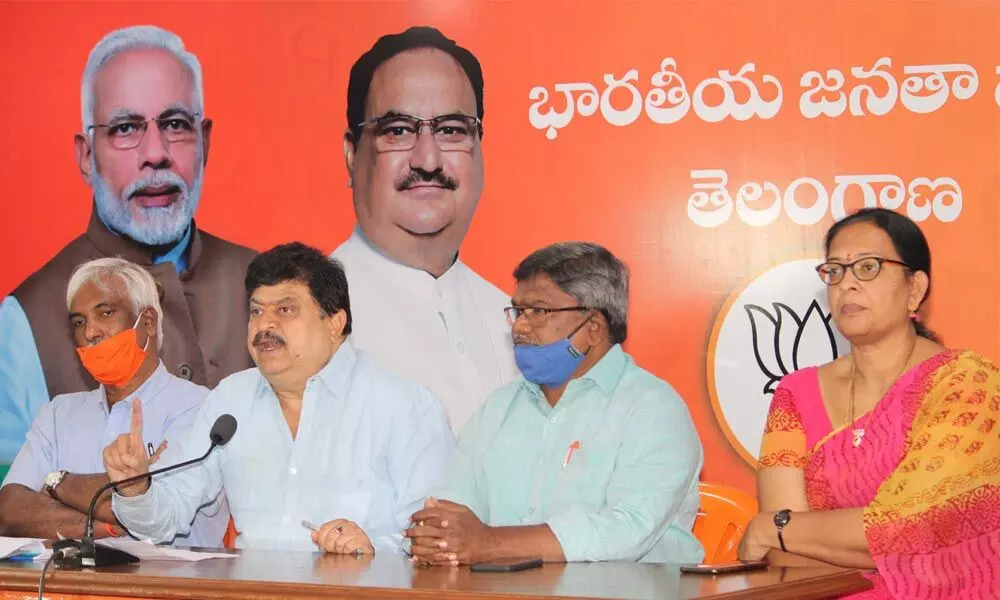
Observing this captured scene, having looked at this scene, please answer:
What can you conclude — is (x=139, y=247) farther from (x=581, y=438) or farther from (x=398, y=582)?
(x=398, y=582)

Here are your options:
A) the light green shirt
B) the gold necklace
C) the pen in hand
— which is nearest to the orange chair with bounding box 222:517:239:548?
the pen in hand

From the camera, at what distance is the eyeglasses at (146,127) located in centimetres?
502

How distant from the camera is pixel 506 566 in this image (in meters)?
3.00

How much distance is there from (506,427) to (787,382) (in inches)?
35.3

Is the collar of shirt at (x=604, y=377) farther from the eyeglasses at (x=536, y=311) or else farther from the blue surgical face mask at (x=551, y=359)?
the eyeglasses at (x=536, y=311)

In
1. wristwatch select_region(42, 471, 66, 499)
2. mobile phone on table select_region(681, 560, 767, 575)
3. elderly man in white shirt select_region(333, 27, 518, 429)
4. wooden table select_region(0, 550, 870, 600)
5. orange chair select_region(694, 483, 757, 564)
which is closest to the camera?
wooden table select_region(0, 550, 870, 600)

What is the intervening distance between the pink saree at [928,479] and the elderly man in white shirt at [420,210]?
5.13 feet

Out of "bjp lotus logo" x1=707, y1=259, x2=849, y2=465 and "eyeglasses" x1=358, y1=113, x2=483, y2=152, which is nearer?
"bjp lotus logo" x1=707, y1=259, x2=849, y2=465

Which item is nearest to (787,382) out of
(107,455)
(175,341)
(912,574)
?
(912,574)

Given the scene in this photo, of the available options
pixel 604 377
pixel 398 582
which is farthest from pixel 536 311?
pixel 398 582

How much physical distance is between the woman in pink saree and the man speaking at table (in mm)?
1153

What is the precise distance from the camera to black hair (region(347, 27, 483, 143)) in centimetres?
474

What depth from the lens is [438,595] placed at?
258cm

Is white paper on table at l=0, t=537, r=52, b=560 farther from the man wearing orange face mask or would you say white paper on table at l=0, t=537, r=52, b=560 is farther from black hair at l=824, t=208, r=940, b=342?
black hair at l=824, t=208, r=940, b=342
